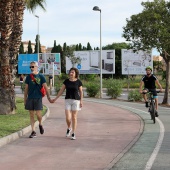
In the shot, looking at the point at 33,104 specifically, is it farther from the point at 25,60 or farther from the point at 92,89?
the point at 25,60

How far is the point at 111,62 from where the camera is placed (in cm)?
5109

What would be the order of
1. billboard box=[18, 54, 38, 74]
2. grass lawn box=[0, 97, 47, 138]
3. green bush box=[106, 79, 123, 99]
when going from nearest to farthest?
grass lawn box=[0, 97, 47, 138]
green bush box=[106, 79, 123, 99]
billboard box=[18, 54, 38, 74]

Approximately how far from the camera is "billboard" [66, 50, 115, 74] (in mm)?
51125

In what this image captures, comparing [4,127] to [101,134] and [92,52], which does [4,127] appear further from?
[92,52]

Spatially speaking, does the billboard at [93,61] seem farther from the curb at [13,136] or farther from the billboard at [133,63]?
the curb at [13,136]

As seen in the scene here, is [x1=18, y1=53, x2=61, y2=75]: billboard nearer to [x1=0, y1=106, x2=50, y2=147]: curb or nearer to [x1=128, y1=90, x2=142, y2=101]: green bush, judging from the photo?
[x1=128, y1=90, x2=142, y2=101]: green bush

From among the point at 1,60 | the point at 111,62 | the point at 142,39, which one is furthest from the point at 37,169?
the point at 111,62

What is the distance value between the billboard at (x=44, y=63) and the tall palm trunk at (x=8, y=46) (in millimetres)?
36283

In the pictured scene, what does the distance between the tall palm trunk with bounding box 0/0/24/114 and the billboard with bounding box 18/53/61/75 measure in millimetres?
36283

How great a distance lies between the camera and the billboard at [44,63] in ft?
165

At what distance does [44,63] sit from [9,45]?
42600 millimetres

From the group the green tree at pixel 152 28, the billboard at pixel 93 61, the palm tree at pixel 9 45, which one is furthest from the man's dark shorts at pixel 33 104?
the billboard at pixel 93 61

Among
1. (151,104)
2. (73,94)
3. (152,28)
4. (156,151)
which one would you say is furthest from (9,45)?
(152,28)

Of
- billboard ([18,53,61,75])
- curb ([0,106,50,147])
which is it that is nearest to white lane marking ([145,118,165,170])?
curb ([0,106,50,147])
